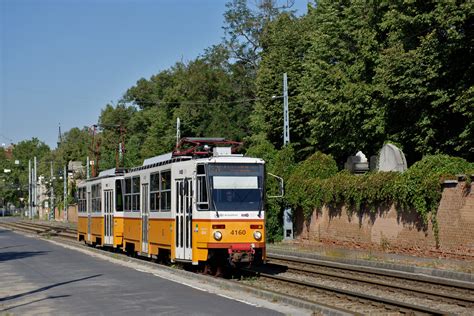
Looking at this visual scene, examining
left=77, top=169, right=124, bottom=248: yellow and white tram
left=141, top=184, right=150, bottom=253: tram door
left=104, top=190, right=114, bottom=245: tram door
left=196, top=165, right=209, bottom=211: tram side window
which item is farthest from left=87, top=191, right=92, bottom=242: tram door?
left=196, top=165, right=209, bottom=211: tram side window

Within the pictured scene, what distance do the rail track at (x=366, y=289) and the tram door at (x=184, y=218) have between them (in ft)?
6.21

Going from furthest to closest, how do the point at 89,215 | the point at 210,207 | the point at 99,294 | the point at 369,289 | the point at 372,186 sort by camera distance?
the point at 89,215 → the point at 372,186 → the point at 210,207 → the point at 369,289 → the point at 99,294

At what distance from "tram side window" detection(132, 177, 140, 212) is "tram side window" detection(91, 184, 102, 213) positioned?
7287 mm

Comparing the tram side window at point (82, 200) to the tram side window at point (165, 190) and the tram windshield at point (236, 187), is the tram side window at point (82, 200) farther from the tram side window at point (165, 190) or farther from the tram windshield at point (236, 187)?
the tram windshield at point (236, 187)

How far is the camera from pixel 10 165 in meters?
183

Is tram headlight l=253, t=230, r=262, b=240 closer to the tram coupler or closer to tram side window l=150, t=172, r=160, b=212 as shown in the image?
the tram coupler

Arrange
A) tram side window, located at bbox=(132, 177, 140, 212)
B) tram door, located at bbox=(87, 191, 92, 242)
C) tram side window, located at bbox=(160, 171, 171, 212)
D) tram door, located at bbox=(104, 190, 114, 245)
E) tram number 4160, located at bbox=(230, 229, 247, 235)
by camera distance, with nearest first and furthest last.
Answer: tram number 4160, located at bbox=(230, 229, 247, 235), tram side window, located at bbox=(160, 171, 171, 212), tram side window, located at bbox=(132, 177, 140, 212), tram door, located at bbox=(104, 190, 114, 245), tram door, located at bbox=(87, 191, 92, 242)

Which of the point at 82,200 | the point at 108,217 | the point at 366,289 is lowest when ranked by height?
the point at 366,289

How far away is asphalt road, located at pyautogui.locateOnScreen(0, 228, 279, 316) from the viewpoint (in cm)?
1479

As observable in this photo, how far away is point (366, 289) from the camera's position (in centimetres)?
1967

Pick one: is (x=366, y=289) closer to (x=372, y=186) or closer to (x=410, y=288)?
(x=410, y=288)

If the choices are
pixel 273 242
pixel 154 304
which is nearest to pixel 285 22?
pixel 273 242

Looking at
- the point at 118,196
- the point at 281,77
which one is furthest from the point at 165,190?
the point at 281,77

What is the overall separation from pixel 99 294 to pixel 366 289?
6.44 meters
